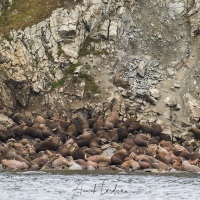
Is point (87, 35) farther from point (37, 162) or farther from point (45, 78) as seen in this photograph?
point (37, 162)

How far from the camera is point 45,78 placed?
70062 millimetres

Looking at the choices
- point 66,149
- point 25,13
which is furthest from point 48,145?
point 25,13

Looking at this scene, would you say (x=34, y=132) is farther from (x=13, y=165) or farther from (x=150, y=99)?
(x=150, y=99)

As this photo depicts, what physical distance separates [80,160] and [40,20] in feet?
77.0

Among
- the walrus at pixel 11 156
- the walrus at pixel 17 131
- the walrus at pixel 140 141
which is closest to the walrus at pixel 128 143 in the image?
the walrus at pixel 140 141

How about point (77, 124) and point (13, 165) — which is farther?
point (77, 124)

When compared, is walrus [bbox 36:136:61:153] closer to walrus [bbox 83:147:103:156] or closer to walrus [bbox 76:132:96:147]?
walrus [bbox 76:132:96:147]

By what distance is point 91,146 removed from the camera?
59.5 m

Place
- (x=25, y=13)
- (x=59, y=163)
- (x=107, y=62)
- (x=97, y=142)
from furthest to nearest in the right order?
(x=25, y=13) → (x=107, y=62) → (x=97, y=142) → (x=59, y=163)

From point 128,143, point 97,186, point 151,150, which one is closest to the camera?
point 97,186

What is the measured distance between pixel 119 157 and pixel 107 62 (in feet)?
61.9

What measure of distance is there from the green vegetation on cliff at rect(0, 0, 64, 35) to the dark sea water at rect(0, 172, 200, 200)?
26.7 meters

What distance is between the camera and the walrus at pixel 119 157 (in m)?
55.4

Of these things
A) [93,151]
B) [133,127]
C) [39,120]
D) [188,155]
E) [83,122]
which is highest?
[39,120]
